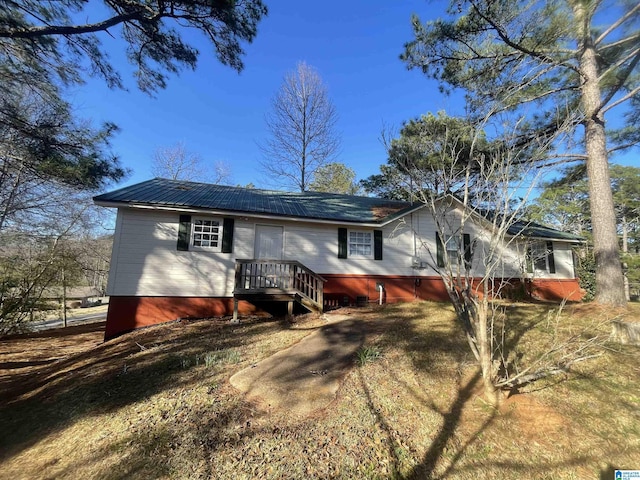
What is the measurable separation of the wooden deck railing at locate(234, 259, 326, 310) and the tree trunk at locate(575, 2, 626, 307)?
7647 millimetres

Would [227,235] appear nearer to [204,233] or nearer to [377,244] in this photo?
[204,233]

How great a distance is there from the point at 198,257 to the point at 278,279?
8.60 ft

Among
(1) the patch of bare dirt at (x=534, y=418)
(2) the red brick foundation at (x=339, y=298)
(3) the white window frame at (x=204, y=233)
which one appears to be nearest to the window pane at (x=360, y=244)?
(2) the red brick foundation at (x=339, y=298)

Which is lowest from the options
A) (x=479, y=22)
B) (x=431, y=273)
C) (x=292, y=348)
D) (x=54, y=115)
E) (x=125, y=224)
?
(x=292, y=348)

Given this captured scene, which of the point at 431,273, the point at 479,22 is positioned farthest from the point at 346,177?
the point at 479,22

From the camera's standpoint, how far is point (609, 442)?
332cm

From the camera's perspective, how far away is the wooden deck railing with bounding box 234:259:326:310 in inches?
326

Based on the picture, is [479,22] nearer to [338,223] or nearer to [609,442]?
[338,223]

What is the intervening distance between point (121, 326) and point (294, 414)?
283 inches

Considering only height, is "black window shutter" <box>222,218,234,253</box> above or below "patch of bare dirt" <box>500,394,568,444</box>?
above

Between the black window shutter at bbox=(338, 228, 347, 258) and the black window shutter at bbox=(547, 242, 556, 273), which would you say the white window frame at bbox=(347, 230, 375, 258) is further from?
the black window shutter at bbox=(547, 242, 556, 273)

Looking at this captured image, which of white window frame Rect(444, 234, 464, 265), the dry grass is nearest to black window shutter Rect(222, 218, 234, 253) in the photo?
the dry grass

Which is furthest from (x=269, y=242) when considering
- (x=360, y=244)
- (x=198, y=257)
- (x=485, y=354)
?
(x=485, y=354)

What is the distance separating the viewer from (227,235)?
9.42 metres
